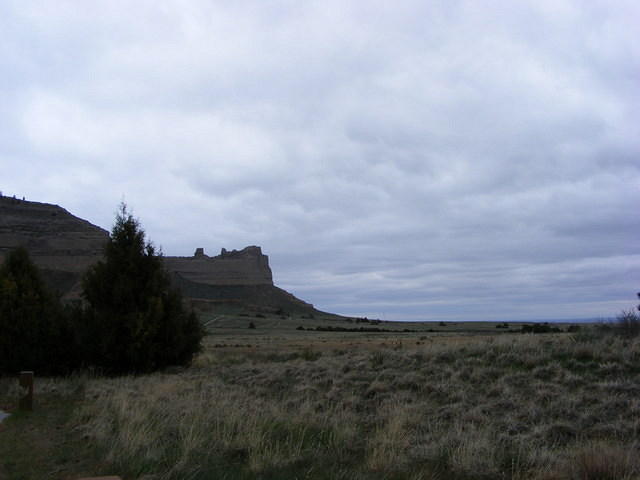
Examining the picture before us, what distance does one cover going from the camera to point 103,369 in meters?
21.7

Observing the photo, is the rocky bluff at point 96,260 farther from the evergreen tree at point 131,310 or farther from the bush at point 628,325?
the bush at point 628,325

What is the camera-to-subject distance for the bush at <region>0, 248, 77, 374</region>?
2000 cm

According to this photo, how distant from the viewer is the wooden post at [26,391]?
1137 centimetres

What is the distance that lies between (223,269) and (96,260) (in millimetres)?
48512

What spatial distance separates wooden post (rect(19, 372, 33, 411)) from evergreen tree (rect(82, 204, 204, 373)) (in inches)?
365

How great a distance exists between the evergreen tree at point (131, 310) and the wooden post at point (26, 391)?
9.27 metres

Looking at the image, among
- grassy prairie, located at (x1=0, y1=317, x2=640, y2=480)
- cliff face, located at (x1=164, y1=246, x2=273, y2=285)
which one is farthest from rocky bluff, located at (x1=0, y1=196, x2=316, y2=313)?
grassy prairie, located at (x1=0, y1=317, x2=640, y2=480)

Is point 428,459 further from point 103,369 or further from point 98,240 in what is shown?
point 98,240

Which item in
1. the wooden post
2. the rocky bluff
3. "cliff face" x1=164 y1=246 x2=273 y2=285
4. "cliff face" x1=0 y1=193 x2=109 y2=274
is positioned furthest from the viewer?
"cliff face" x1=164 y1=246 x2=273 y2=285

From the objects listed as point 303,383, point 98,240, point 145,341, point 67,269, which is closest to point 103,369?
point 145,341

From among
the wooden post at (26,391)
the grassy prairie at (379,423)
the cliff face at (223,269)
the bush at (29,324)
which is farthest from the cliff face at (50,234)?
the wooden post at (26,391)

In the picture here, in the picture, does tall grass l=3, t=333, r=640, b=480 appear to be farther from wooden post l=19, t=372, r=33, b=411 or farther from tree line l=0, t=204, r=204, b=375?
tree line l=0, t=204, r=204, b=375

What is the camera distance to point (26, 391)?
11.5 meters

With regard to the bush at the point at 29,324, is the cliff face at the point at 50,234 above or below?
above
